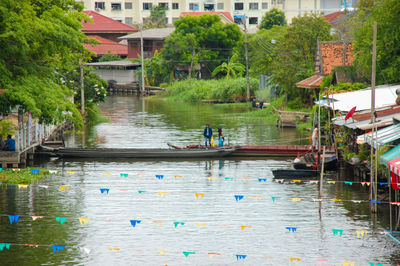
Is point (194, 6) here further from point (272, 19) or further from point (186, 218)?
point (186, 218)

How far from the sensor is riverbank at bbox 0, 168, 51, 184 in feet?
98.2

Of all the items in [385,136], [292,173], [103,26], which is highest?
[103,26]

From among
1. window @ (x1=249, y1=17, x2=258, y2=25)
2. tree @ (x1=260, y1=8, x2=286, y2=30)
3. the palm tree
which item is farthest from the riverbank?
window @ (x1=249, y1=17, x2=258, y2=25)

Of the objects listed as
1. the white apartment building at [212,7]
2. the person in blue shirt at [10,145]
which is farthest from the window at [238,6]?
the person in blue shirt at [10,145]

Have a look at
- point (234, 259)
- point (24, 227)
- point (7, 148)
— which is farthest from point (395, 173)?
point (7, 148)

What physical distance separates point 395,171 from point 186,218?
756cm

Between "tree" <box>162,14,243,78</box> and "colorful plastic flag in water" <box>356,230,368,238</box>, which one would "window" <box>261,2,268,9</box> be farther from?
"colorful plastic flag in water" <box>356,230,368,238</box>

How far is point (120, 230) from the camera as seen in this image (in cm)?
2278

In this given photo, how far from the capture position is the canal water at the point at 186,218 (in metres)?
20.1

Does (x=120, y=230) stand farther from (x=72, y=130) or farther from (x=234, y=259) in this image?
(x=72, y=130)

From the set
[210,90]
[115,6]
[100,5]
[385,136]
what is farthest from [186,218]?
[115,6]

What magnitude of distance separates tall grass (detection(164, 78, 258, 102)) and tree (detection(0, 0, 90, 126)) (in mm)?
42770

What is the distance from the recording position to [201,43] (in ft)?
300

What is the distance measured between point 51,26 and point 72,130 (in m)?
21.8
